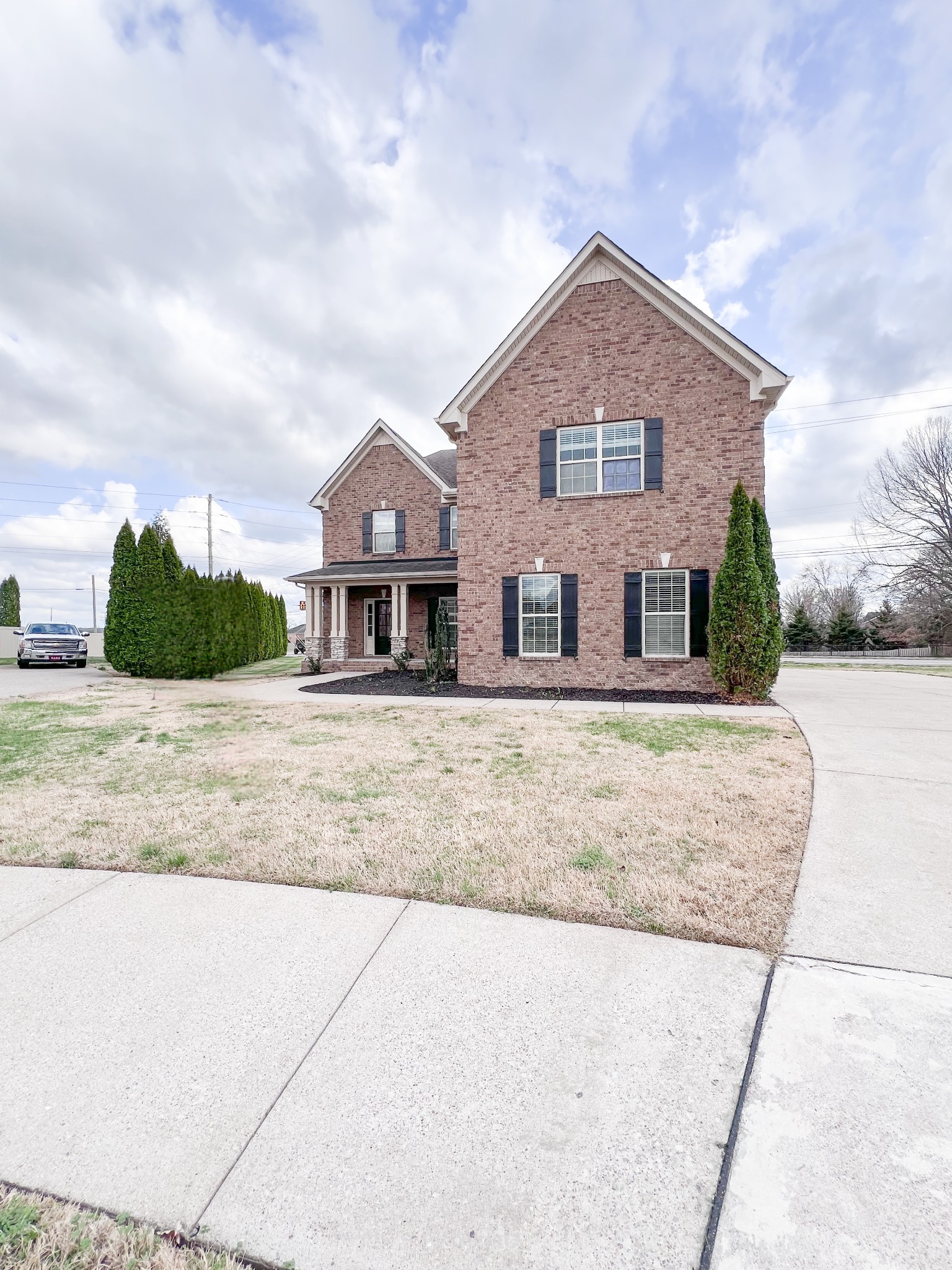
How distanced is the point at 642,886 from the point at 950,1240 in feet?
5.63

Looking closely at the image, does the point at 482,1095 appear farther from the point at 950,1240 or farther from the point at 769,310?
the point at 769,310

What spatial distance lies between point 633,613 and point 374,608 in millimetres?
10172

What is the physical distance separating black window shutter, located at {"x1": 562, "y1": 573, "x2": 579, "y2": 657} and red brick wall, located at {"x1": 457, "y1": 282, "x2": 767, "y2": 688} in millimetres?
112

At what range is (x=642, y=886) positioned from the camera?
3002mm

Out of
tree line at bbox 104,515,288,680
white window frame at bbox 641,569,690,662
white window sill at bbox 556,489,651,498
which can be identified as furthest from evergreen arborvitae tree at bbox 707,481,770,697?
tree line at bbox 104,515,288,680

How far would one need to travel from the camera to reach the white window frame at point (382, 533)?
19.2 metres

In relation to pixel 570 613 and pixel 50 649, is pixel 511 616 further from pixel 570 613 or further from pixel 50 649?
pixel 50 649

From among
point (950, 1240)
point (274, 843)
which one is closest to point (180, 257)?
point (274, 843)

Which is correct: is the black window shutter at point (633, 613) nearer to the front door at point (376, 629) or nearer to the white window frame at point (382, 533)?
the front door at point (376, 629)

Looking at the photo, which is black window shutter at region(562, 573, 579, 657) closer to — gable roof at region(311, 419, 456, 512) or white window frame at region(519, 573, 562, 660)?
white window frame at region(519, 573, 562, 660)

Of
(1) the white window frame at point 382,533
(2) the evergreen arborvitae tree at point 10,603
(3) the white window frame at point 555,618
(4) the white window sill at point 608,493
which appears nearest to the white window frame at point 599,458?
(4) the white window sill at point 608,493

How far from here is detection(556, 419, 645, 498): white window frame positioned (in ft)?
37.6

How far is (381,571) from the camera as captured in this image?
59.1ft

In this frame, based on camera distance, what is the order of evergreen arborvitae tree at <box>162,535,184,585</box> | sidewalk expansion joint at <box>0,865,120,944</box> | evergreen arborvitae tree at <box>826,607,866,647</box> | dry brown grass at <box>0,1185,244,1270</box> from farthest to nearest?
evergreen arborvitae tree at <box>826,607,866,647</box> → evergreen arborvitae tree at <box>162,535,184,585</box> → sidewalk expansion joint at <box>0,865,120,944</box> → dry brown grass at <box>0,1185,244,1270</box>
